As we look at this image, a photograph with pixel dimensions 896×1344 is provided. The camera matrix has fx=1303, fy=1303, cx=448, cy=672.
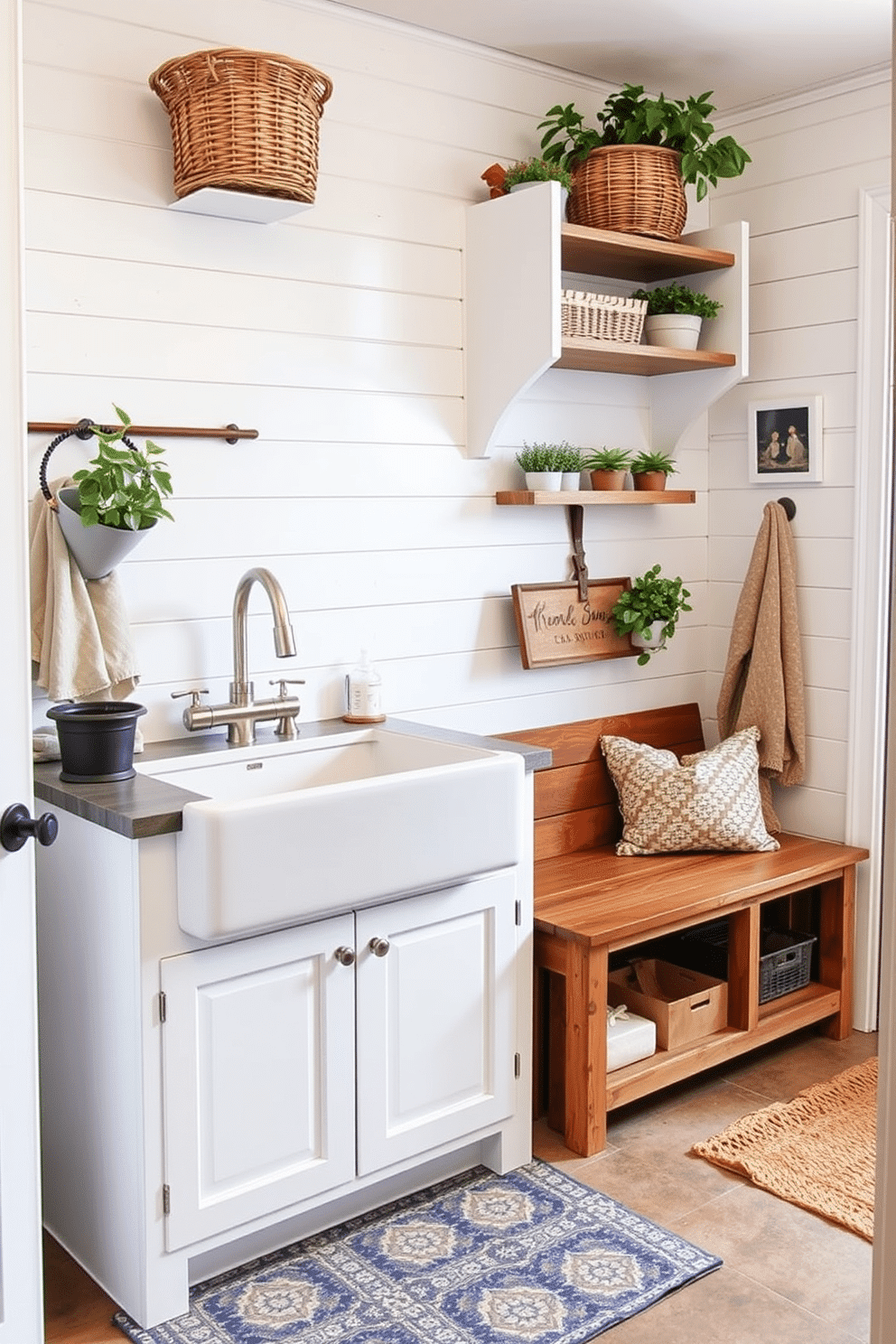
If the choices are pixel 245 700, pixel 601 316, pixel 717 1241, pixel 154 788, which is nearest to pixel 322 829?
pixel 154 788

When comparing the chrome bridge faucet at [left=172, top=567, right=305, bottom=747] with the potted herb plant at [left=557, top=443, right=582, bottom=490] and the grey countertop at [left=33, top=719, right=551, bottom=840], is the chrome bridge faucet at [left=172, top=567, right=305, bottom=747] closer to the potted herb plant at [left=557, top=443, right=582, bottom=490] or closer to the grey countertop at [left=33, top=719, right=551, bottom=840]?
the grey countertop at [left=33, top=719, right=551, bottom=840]

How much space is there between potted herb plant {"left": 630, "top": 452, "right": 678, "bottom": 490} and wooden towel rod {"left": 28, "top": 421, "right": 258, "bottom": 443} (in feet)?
3.57

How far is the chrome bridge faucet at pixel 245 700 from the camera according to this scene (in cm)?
252

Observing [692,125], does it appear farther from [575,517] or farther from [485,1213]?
[485,1213]

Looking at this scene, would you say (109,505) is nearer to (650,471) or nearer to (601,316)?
(601,316)

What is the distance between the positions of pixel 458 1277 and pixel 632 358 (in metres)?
2.07

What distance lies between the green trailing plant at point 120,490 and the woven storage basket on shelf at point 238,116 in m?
0.50

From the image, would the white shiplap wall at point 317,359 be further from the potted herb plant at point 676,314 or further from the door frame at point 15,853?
the door frame at point 15,853

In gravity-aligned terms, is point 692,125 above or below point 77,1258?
above

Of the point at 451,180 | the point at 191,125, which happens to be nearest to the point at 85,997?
the point at 191,125

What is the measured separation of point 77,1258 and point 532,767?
1227 mm

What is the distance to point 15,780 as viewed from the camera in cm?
185

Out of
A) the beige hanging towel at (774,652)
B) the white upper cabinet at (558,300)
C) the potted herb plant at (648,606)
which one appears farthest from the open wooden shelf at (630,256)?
the potted herb plant at (648,606)

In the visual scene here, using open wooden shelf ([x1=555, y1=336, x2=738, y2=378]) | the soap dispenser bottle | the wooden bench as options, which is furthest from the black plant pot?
open wooden shelf ([x1=555, y1=336, x2=738, y2=378])
